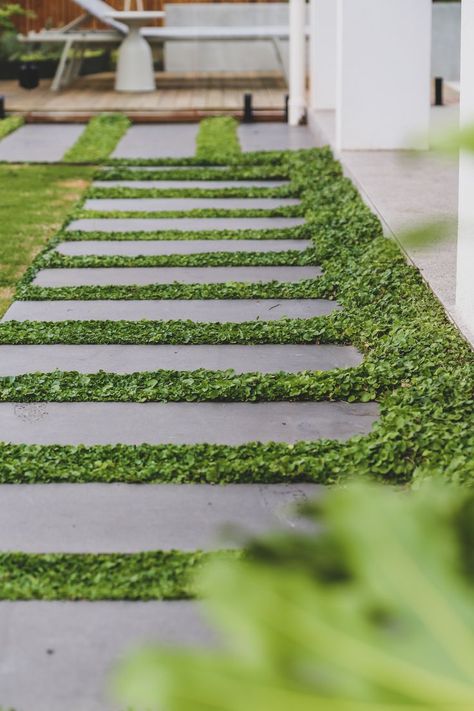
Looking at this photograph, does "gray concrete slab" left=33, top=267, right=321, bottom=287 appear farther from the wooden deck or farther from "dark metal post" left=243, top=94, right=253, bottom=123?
the wooden deck

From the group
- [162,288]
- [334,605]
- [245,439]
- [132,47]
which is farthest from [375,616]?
[132,47]

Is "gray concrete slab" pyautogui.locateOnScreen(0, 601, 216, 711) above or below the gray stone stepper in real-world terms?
below

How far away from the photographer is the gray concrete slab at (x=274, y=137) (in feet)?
28.8

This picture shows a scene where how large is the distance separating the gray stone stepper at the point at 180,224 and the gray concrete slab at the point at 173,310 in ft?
4.34

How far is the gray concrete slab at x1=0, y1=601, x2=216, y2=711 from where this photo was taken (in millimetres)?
2016

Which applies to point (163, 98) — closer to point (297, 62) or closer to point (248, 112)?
point (248, 112)

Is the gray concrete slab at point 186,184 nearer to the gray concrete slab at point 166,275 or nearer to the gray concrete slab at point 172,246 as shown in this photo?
the gray concrete slab at point 172,246

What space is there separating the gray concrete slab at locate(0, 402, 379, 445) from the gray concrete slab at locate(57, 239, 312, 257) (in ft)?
6.75

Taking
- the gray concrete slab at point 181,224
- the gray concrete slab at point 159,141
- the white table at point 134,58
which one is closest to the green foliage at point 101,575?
the gray concrete slab at point 181,224

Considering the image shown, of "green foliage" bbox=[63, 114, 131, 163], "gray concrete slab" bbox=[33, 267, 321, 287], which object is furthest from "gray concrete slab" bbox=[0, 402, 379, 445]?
"green foliage" bbox=[63, 114, 131, 163]

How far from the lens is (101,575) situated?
2459 mm

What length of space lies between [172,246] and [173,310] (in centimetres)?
116

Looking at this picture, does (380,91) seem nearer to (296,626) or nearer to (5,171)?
(5,171)

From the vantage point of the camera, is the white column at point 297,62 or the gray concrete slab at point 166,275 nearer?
the gray concrete slab at point 166,275
